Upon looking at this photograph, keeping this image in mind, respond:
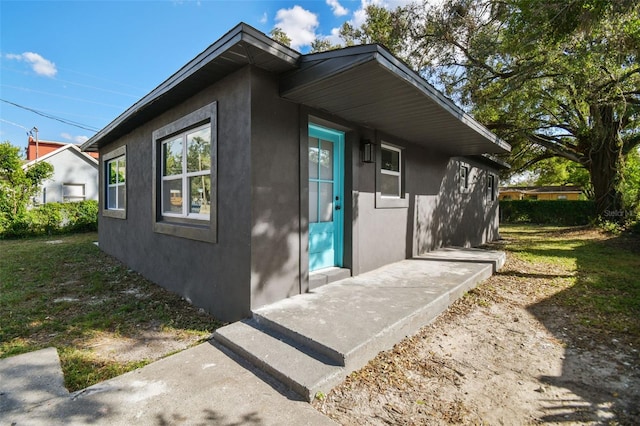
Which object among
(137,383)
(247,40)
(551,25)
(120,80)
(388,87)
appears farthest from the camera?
(120,80)

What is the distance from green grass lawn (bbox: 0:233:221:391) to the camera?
2948 mm

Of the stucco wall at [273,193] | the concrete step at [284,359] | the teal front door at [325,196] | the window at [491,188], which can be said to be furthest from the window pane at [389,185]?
the window at [491,188]

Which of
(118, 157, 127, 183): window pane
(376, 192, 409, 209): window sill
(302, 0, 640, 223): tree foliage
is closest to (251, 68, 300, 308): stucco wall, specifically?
(376, 192, 409, 209): window sill

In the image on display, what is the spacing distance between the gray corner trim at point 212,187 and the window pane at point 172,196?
112mm

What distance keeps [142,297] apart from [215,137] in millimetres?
2845

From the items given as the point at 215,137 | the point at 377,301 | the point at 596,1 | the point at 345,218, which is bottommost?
the point at 377,301

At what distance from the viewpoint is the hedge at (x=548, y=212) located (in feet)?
59.5

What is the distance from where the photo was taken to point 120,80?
72.2 feet

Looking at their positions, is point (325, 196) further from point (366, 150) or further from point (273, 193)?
point (273, 193)

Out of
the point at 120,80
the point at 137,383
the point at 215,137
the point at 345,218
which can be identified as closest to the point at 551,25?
the point at 345,218

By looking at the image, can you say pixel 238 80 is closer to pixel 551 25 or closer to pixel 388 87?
pixel 388 87

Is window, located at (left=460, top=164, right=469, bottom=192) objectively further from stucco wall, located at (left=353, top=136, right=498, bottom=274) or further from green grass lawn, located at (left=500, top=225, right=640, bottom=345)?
green grass lawn, located at (left=500, top=225, right=640, bottom=345)

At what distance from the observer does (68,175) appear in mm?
17578

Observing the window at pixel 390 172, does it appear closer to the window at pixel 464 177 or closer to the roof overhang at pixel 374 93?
the roof overhang at pixel 374 93
